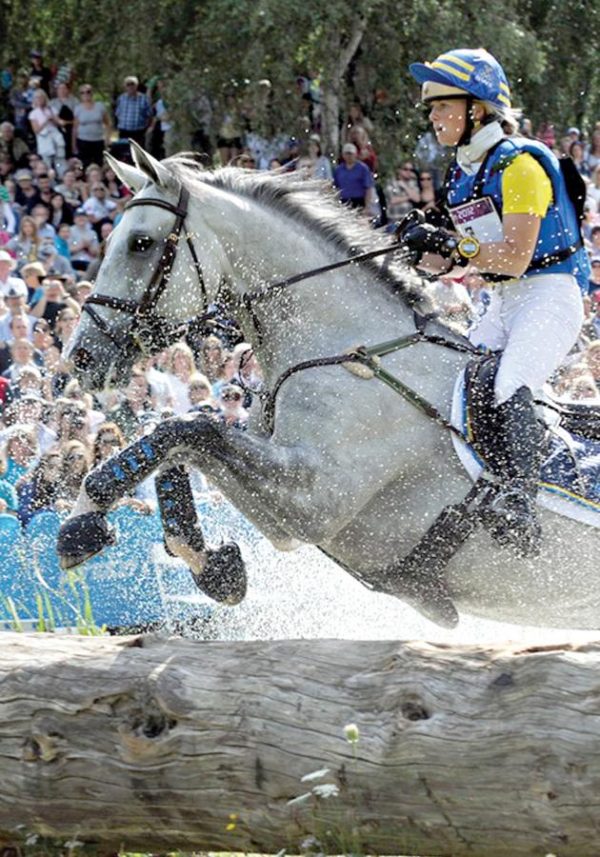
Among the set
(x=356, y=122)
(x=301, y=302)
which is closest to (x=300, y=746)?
(x=301, y=302)

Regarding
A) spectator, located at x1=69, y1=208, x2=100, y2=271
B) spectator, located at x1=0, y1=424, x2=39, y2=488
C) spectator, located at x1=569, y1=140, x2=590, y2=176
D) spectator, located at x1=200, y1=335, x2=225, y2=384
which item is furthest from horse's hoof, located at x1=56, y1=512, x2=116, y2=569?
spectator, located at x1=569, y1=140, x2=590, y2=176

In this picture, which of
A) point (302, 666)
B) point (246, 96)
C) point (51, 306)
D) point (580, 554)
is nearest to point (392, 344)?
point (580, 554)

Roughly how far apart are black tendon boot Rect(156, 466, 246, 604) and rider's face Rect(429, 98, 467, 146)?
1664 mm

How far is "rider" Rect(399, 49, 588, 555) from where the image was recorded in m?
6.19

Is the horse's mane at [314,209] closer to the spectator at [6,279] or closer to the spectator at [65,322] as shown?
the spectator at [65,322]

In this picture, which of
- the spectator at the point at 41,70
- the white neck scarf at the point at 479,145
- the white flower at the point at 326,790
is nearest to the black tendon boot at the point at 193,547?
the white neck scarf at the point at 479,145

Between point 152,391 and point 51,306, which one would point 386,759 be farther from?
point 51,306

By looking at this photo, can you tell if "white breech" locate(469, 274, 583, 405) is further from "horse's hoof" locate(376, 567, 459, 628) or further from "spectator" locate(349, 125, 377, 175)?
"spectator" locate(349, 125, 377, 175)

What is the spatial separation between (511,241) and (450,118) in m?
0.57

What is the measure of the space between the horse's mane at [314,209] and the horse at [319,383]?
0.4 inches

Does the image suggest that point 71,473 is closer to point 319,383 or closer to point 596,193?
point 319,383

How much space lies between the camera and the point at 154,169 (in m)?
6.46

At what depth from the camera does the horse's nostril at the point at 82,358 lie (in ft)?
20.8

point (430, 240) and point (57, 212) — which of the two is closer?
point (430, 240)
